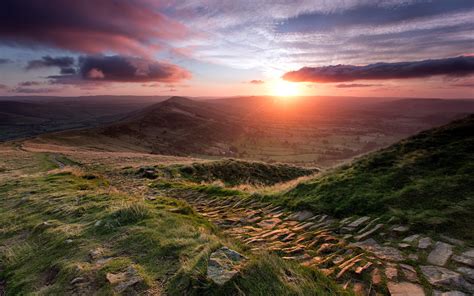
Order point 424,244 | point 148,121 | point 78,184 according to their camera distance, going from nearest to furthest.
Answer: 1. point 424,244
2. point 78,184
3. point 148,121

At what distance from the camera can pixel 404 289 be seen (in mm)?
4320

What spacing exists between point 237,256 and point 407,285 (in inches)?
121

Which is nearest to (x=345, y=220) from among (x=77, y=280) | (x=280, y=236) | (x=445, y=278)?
(x=280, y=236)

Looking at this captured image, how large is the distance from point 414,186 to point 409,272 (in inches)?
153

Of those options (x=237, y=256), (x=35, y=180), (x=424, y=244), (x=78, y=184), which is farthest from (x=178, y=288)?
(x=35, y=180)

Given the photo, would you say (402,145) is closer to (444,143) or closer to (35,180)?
(444,143)

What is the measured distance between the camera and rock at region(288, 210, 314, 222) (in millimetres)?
8281

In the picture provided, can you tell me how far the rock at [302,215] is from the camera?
8281 mm

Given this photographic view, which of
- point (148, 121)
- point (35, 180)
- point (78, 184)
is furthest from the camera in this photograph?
point (148, 121)

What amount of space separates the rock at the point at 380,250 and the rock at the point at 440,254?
0.53 meters

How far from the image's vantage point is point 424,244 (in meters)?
5.53

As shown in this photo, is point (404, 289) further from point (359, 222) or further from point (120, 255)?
point (120, 255)

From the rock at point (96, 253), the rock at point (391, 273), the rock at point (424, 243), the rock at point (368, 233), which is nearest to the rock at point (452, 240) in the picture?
the rock at point (424, 243)

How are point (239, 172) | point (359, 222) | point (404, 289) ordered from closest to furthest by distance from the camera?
1. point (404, 289)
2. point (359, 222)
3. point (239, 172)
